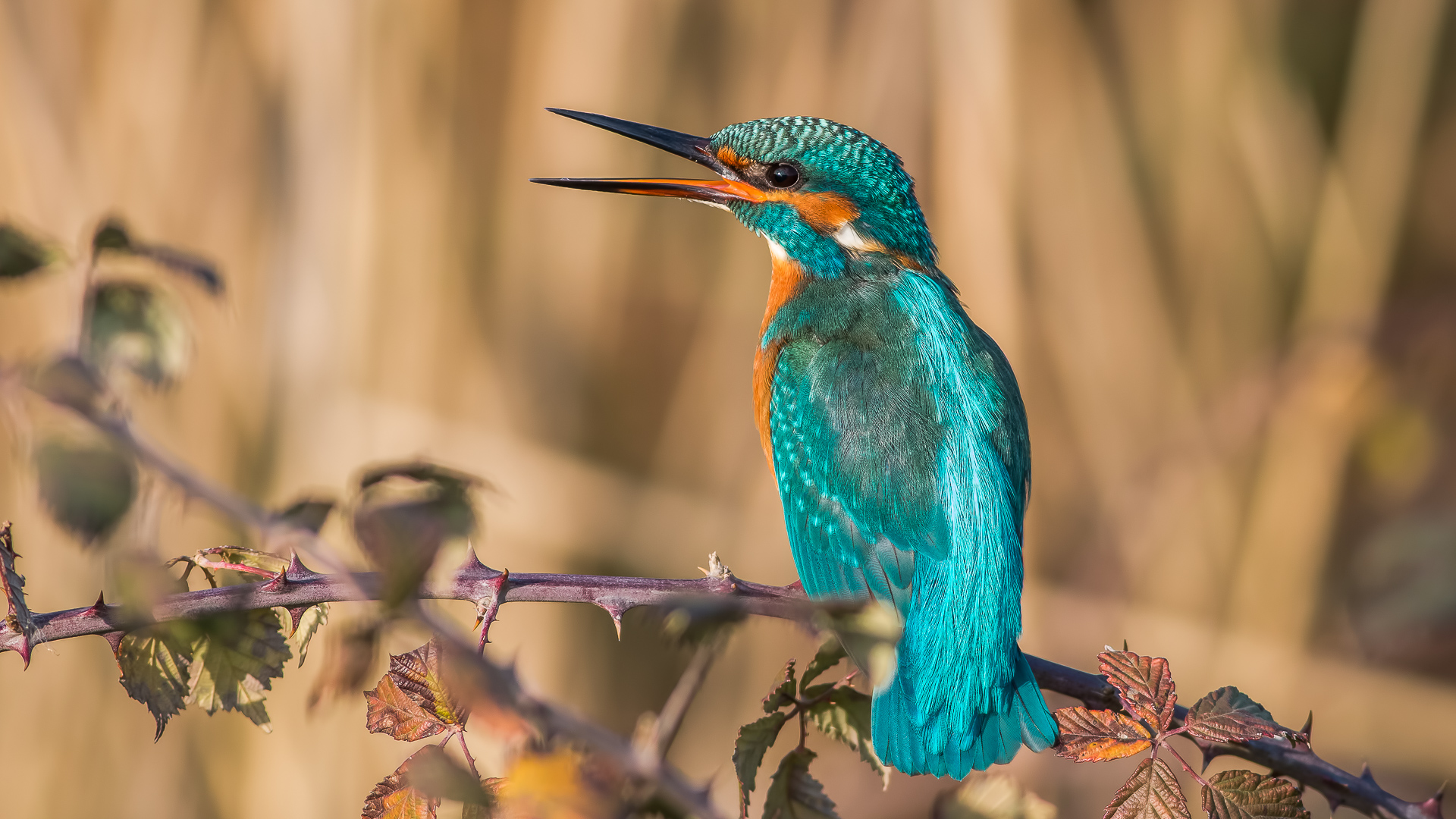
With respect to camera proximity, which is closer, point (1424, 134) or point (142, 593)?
point (142, 593)

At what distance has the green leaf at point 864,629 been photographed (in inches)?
21.2

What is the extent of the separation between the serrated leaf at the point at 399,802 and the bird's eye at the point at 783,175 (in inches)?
54.5

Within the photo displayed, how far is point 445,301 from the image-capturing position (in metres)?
2.78

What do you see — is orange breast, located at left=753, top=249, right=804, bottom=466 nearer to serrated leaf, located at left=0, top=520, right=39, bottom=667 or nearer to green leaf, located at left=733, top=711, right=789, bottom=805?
green leaf, located at left=733, top=711, right=789, bottom=805

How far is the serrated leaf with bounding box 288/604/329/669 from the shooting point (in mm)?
914

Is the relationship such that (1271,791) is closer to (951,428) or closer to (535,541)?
(951,428)

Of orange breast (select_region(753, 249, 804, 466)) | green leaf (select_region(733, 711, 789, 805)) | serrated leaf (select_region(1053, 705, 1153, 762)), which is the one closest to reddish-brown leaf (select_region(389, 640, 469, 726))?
green leaf (select_region(733, 711, 789, 805))

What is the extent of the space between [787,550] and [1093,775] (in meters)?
1.05

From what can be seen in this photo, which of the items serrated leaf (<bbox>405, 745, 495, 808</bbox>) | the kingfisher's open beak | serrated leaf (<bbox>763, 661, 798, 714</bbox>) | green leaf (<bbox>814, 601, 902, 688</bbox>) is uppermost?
the kingfisher's open beak

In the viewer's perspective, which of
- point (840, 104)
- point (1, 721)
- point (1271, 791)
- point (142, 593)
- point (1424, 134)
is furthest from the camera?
point (1424, 134)

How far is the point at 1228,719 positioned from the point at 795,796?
358mm

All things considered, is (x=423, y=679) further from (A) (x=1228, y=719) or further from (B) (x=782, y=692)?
(A) (x=1228, y=719)

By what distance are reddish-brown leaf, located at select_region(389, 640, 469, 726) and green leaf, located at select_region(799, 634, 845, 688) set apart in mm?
308

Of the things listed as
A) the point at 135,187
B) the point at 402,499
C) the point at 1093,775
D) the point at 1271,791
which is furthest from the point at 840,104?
the point at 402,499
